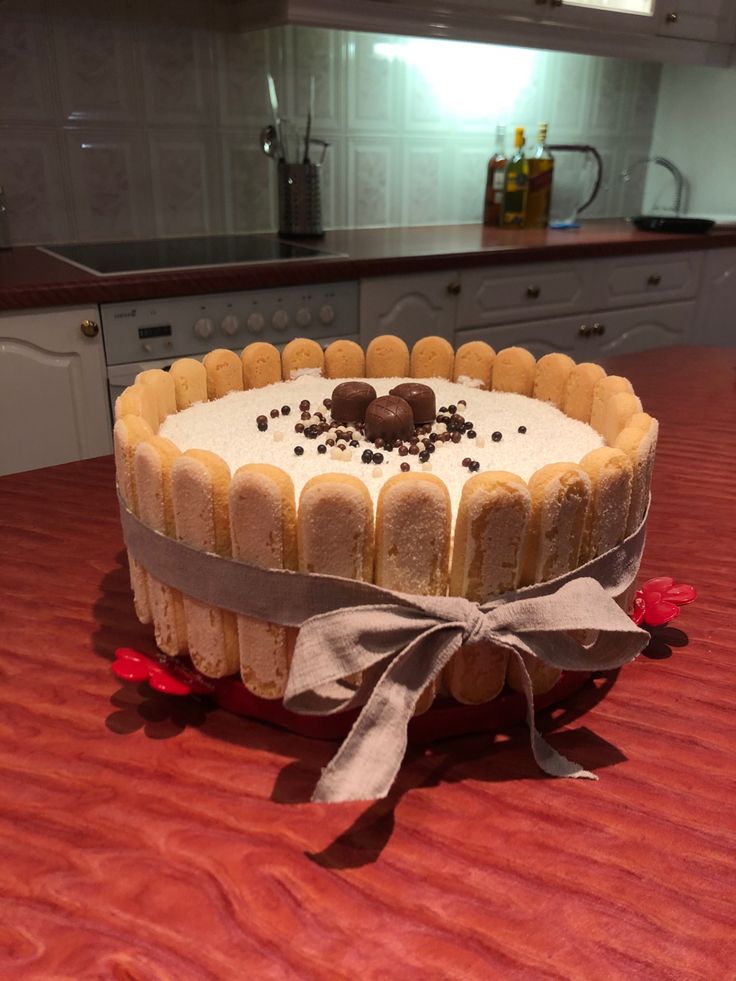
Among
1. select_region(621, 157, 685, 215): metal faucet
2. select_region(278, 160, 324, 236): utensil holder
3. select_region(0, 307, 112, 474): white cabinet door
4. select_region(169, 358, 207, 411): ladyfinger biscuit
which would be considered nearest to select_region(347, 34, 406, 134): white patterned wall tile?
select_region(278, 160, 324, 236): utensil holder

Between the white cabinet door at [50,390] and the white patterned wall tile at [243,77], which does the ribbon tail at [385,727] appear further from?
the white patterned wall tile at [243,77]

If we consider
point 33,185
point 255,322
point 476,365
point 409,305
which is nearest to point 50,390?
Result: point 255,322

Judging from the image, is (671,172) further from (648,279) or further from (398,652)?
(398,652)

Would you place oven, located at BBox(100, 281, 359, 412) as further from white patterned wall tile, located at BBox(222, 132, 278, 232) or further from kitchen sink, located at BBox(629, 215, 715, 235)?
kitchen sink, located at BBox(629, 215, 715, 235)

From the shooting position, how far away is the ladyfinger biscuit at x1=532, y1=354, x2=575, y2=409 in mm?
801

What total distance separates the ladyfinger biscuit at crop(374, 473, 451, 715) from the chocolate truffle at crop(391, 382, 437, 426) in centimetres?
20

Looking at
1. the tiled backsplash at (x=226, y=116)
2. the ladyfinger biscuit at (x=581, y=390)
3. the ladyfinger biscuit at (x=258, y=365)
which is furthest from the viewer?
the tiled backsplash at (x=226, y=116)

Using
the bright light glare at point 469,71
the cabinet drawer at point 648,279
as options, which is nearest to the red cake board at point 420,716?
the cabinet drawer at point 648,279

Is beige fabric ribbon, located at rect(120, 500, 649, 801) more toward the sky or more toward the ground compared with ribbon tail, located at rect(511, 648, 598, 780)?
more toward the sky

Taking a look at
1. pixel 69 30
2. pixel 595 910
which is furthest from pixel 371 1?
pixel 595 910

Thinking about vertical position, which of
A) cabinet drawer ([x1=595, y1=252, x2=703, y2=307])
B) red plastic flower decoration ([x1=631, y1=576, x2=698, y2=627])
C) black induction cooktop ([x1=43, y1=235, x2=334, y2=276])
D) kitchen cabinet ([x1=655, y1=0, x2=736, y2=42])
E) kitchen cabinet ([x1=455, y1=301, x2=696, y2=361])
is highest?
kitchen cabinet ([x1=655, y1=0, x2=736, y2=42])

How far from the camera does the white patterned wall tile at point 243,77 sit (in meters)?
2.35

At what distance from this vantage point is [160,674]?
0.56 metres

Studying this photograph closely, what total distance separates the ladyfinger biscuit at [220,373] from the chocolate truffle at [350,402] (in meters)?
0.17
